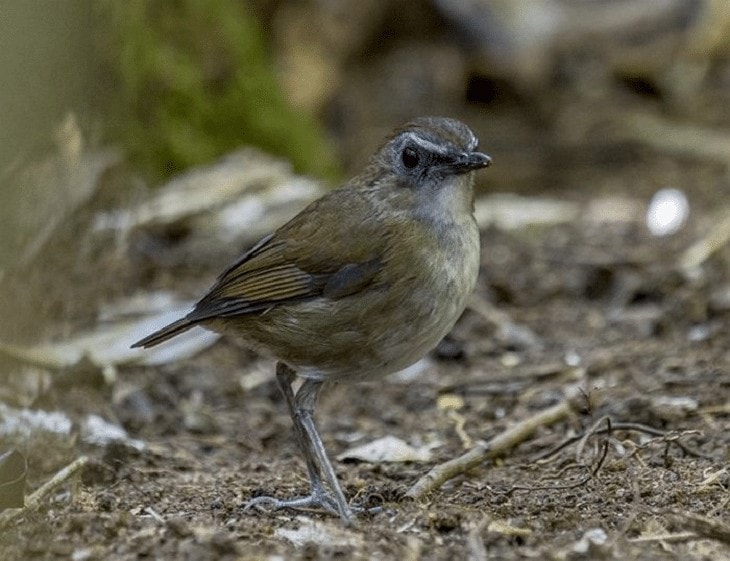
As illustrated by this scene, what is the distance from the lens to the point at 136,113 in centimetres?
884

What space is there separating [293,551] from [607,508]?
121 centimetres

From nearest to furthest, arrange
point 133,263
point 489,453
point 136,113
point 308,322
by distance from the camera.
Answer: point 308,322, point 489,453, point 133,263, point 136,113

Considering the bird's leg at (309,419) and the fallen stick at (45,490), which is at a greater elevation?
the fallen stick at (45,490)

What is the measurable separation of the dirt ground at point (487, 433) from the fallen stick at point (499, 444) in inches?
1.7

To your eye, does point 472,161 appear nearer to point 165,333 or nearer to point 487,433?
point 165,333

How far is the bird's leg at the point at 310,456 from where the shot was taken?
4648 mm

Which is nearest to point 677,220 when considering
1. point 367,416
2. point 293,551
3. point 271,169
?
point 271,169

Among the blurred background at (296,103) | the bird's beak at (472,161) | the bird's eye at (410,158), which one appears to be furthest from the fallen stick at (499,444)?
the blurred background at (296,103)

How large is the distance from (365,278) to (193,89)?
4.80 metres

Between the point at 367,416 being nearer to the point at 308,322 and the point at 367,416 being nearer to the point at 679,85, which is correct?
the point at 308,322

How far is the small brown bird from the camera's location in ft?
15.8

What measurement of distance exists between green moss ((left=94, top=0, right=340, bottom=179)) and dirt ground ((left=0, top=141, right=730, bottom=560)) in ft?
4.15

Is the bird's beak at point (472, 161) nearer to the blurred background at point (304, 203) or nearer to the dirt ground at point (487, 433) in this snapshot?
the dirt ground at point (487, 433)

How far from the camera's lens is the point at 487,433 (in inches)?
235
